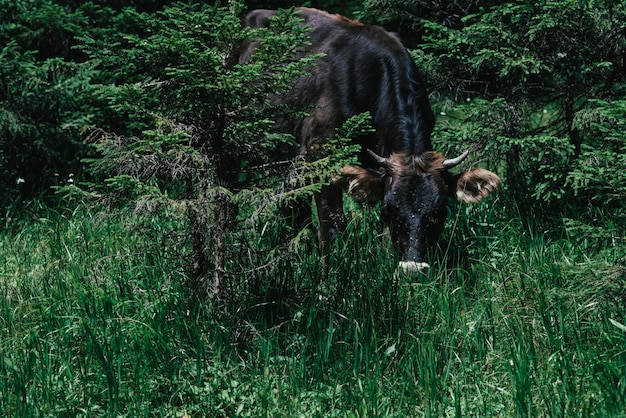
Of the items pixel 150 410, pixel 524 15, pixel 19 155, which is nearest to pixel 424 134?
pixel 524 15

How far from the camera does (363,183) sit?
19.3 ft

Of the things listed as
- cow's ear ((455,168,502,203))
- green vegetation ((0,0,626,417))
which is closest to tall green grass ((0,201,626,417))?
green vegetation ((0,0,626,417))

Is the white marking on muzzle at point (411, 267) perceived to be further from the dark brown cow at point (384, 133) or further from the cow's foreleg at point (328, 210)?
the cow's foreleg at point (328, 210)

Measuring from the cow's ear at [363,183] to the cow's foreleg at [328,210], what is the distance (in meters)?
0.41

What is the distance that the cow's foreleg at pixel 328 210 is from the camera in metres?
6.34

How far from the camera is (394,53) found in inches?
257

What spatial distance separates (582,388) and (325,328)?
133 cm

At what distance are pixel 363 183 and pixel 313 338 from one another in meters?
1.70

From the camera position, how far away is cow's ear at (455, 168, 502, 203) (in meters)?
5.91

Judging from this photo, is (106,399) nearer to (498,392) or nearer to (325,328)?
(325,328)

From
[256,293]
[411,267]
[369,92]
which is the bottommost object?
[411,267]

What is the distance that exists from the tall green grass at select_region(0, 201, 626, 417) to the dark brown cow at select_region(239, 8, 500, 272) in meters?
0.32

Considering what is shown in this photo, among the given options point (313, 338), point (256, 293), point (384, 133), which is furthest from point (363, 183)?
point (313, 338)

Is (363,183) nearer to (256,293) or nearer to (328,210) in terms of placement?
(328,210)
